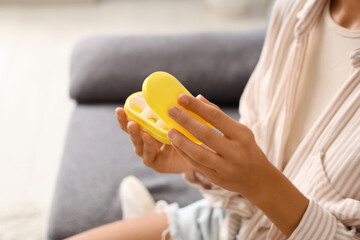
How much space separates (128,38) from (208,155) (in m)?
1.10

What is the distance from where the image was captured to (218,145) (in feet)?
2.06

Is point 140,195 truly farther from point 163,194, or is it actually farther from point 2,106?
point 2,106

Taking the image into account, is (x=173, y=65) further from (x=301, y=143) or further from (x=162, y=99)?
(x=162, y=99)

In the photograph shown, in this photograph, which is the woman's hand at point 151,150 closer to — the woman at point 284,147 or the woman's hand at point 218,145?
the woman at point 284,147

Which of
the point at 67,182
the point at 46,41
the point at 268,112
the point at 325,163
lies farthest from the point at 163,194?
the point at 46,41

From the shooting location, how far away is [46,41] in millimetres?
2600

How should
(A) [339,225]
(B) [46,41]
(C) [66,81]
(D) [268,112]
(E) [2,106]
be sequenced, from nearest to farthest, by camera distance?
(A) [339,225]
(D) [268,112]
(E) [2,106]
(C) [66,81]
(B) [46,41]

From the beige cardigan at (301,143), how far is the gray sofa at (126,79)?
1.26 ft

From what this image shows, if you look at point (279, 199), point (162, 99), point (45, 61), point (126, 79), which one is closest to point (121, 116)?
point (162, 99)

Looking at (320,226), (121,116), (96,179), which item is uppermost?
(121,116)

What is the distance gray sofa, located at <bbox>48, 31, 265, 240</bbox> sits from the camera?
4.43ft

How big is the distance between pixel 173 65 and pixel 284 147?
2.43 feet

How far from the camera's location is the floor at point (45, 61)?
1831 millimetres

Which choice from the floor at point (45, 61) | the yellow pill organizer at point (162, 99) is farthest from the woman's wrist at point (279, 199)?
the floor at point (45, 61)
